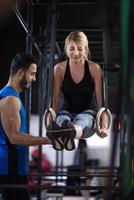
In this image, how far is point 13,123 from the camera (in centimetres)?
192

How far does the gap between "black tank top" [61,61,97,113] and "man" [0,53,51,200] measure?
10.6 inches

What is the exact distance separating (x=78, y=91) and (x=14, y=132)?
498mm

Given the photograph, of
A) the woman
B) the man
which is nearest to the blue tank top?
the man

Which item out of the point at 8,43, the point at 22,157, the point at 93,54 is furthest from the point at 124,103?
the point at 93,54

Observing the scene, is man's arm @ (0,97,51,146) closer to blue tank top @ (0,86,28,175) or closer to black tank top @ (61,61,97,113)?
blue tank top @ (0,86,28,175)

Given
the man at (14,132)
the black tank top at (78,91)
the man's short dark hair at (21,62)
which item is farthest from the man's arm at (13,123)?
the black tank top at (78,91)

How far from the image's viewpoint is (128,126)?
0.64 metres

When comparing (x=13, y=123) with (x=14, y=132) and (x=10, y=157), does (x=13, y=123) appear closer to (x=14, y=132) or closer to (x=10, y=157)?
(x=14, y=132)

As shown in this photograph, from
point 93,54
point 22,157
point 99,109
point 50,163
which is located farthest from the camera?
point 50,163

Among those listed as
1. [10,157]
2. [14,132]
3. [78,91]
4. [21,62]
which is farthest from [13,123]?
[78,91]

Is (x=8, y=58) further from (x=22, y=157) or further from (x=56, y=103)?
(x=22, y=157)

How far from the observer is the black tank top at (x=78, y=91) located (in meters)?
2.25

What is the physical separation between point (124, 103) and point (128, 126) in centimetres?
6

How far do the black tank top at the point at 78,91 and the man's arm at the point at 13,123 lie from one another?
0.39 meters
